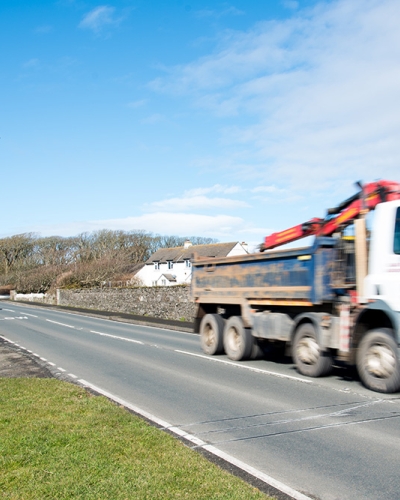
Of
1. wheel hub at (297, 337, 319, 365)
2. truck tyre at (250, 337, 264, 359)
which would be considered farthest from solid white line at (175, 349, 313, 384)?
truck tyre at (250, 337, 264, 359)

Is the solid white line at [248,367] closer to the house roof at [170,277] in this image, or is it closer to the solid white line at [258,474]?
the solid white line at [258,474]

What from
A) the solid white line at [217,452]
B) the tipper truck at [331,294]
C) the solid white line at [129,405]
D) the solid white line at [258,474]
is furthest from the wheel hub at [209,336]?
the solid white line at [258,474]

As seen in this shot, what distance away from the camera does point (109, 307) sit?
3959cm

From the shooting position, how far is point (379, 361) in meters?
8.71

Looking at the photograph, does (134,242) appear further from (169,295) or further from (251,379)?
(251,379)

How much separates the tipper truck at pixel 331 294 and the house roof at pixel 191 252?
50861mm

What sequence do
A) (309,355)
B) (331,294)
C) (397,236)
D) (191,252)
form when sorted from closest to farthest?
(397,236), (331,294), (309,355), (191,252)

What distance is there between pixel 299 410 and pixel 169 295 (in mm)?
21932

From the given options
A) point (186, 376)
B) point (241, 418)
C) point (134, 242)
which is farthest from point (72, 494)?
point (134, 242)

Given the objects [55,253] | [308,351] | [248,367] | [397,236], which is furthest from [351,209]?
[55,253]

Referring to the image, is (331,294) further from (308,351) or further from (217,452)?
(217,452)

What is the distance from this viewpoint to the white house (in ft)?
222

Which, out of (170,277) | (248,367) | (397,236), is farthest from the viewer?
(170,277)

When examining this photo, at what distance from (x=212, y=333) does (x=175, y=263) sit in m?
59.1
